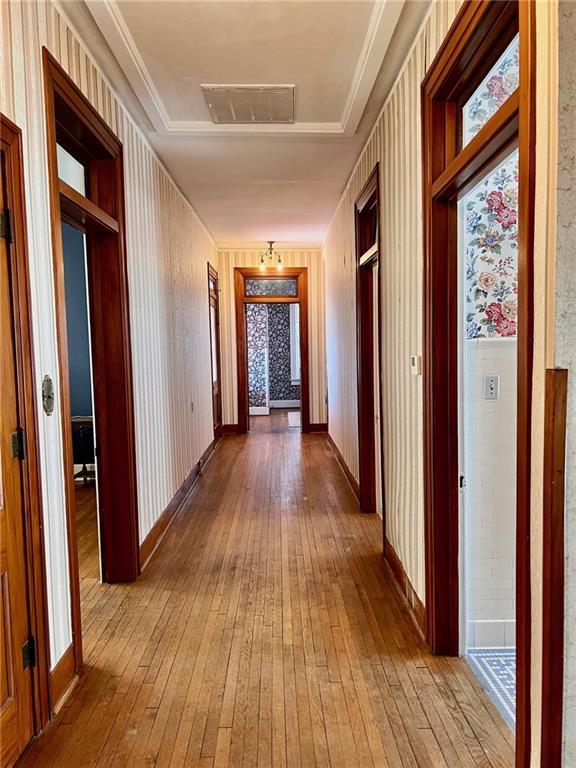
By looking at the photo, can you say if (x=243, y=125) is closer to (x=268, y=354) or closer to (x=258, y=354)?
(x=258, y=354)

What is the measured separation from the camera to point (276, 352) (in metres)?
11.7

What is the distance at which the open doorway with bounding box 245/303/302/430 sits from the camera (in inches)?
433

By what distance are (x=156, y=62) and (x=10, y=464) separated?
7.10 ft

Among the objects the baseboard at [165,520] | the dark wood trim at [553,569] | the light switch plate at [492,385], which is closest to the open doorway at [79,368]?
the baseboard at [165,520]

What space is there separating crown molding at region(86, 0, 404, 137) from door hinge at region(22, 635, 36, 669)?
2.58 meters

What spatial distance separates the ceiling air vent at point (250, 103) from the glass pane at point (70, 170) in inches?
33.5

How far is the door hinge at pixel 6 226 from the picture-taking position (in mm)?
1677

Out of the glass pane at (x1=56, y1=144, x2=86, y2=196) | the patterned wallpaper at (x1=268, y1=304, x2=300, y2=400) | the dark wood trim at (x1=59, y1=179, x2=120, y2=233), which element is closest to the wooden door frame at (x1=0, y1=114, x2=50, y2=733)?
the dark wood trim at (x1=59, y1=179, x2=120, y2=233)

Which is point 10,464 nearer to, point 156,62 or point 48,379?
point 48,379

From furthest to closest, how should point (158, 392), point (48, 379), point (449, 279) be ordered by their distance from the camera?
point (158, 392), point (449, 279), point (48, 379)

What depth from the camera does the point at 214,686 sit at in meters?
2.05

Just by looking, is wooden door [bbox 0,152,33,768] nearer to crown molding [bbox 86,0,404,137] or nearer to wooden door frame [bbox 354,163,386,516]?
crown molding [bbox 86,0,404,137]

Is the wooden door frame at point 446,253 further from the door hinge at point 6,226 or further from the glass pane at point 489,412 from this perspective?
the door hinge at point 6,226

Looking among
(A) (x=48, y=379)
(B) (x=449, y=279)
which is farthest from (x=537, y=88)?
(A) (x=48, y=379)
